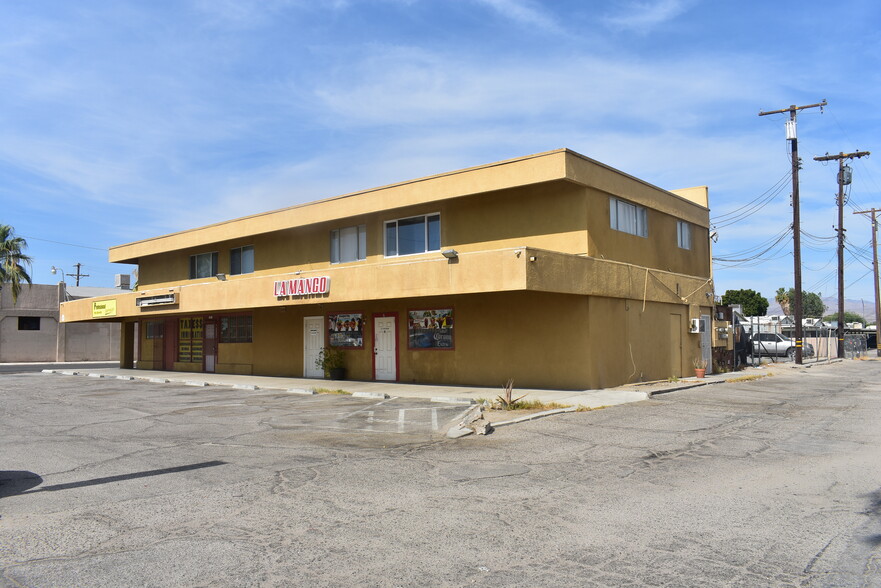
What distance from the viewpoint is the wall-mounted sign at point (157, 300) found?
27.4 metres

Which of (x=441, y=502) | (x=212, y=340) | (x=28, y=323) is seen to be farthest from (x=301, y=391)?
(x=28, y=323)

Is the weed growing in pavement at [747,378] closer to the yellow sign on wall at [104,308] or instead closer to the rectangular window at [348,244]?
the rectangular window at [348,244]

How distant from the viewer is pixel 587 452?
9648 mm

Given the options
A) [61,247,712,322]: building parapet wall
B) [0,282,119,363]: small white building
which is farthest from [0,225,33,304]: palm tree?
[61,247,712,322]: building parapet wall

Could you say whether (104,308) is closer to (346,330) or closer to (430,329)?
(346,330)

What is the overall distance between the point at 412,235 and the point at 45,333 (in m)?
37.9

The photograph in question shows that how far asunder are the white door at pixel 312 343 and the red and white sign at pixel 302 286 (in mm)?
3006

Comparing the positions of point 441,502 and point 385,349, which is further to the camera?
point 385,349

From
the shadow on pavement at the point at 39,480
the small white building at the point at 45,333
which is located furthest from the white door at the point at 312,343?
the small white building at the point at 45,333

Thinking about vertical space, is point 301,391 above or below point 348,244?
below

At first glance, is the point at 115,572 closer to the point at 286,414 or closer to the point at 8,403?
the point at 286,414

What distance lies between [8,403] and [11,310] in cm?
3411

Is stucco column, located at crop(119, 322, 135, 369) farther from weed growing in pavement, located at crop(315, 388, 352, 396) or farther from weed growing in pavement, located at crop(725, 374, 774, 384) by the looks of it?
weed growing in pavement, located at crop(725, 374, 774, 384)

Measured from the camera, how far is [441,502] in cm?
684
